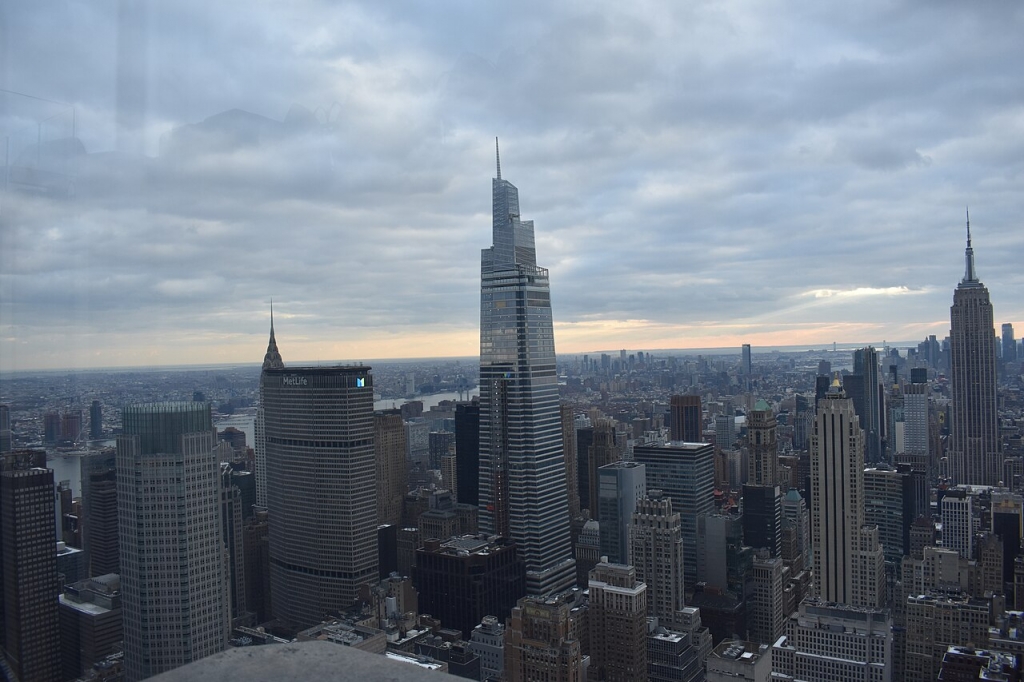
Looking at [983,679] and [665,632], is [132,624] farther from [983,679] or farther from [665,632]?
[983,679]

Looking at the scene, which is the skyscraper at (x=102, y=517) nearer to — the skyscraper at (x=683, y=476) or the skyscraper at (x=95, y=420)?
the skyscraper at (x=95, y=420)

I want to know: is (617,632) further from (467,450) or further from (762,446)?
(762,446)

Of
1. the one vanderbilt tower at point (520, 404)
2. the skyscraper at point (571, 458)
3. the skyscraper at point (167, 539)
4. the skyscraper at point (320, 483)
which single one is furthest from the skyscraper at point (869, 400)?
the skyscraper at point (167, 539)

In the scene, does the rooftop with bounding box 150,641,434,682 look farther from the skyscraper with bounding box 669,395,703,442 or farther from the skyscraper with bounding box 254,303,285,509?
the skyscraper with bounding box 669,395,703,442

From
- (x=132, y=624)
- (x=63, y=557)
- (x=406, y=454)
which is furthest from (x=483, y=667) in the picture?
(x=406, y=454)

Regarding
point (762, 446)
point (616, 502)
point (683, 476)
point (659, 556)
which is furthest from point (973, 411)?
point (659, 556)
